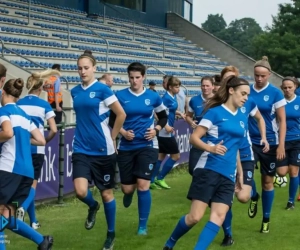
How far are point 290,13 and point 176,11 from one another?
70.1ft

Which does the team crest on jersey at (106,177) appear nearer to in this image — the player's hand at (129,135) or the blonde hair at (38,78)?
the player's hand at (129,135)

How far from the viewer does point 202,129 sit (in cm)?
668

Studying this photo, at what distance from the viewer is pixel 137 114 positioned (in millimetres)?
8531

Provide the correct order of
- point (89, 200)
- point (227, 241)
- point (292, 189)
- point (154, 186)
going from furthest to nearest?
point (154, 186) → point (292, 189) → point (227, 241) → point (89, 200)

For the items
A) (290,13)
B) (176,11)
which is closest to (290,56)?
(290,13)

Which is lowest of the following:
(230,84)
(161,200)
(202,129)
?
(161,200)

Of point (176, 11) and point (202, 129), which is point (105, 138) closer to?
point (202, 129)

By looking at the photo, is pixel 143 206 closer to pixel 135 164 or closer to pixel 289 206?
pixel 135 164

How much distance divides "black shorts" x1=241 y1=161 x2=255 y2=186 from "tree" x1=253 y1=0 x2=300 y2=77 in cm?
4534

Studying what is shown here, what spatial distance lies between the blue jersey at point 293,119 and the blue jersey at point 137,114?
2.86 meters

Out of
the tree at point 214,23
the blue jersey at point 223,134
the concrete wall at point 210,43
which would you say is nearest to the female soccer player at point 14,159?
the blue jersey at point 223,134

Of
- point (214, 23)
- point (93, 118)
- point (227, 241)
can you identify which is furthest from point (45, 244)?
point (214, 23)

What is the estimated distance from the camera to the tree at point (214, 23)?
142625 mm

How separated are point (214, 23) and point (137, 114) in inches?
5466
